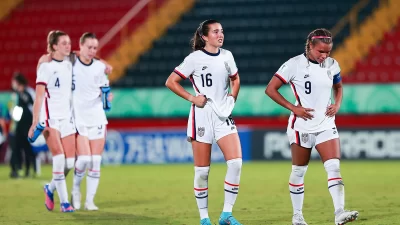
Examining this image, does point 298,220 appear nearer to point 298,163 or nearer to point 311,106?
point 298,163

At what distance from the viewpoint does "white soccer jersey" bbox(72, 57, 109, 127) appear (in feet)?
37.0

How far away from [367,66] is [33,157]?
11.4 metres

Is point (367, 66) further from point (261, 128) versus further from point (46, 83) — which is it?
point (46, 83)

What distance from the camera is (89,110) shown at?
11.3m

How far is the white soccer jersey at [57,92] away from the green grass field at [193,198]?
1.33 m

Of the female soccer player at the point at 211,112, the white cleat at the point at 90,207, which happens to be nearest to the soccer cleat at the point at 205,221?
the female soccer player at the point at 211,112

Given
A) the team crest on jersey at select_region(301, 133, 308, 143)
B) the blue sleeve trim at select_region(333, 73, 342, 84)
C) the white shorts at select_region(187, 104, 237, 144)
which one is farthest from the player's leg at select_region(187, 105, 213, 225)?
the blue sleeve trim at select_region(333, 73, 342, 84)

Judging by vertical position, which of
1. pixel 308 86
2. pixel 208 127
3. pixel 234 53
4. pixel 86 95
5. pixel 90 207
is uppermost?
pixel 234 53

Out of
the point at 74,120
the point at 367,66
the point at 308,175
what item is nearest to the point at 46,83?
the point at 74,120

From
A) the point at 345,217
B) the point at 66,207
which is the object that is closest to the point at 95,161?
the point at 66,207

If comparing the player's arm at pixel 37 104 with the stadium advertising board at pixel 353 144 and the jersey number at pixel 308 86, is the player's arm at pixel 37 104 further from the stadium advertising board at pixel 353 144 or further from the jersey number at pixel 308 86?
the stadium advertising board at pixel 353 144

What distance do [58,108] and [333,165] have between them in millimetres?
4114

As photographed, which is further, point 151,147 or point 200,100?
point 151,147

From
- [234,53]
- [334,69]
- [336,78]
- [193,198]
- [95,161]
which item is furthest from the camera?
[234,53]
